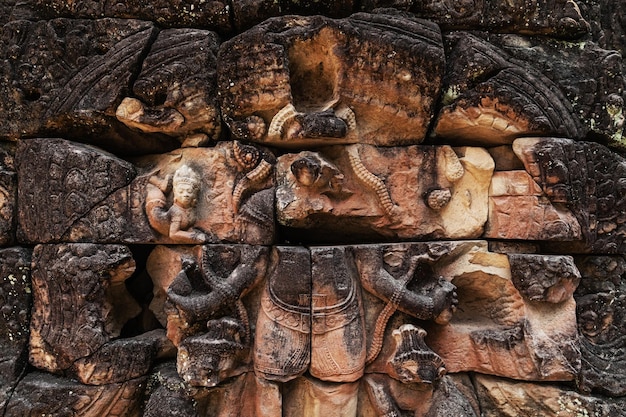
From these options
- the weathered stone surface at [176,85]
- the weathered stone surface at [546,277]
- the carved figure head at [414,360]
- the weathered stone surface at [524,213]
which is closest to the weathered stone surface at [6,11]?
the weathered stone surface at [176,85]

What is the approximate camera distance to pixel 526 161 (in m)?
2.63

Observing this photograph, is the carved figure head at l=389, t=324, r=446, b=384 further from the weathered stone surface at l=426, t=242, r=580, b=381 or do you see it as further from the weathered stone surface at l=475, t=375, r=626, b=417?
the weathered stone surface at l=475, t=375, r=626, b=417

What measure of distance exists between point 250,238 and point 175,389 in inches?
37.2

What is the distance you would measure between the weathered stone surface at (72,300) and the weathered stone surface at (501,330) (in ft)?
6.26

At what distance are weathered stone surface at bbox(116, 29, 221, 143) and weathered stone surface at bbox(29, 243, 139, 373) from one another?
785 millimetres

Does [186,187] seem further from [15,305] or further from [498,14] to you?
[498,14]

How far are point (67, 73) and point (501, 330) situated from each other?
3.01 metres

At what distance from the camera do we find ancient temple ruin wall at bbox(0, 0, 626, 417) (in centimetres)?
254

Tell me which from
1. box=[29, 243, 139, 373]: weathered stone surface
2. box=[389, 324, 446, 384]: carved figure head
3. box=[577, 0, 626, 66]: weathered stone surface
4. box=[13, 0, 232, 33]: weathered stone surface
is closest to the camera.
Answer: box=[389, 324, 446, 384]: carved figure head

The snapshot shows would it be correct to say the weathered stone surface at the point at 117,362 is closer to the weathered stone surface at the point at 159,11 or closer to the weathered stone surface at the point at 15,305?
the weathered stone surface at the point at 15,305

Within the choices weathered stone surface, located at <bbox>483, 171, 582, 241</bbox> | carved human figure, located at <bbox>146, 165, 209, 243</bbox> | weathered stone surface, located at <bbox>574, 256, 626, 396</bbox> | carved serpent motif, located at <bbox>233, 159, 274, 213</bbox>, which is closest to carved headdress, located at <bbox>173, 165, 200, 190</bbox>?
carved human figure, located at <bbox>146, 165, 209, 243</bbox>

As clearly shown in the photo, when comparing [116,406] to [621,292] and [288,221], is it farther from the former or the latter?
[621,292]

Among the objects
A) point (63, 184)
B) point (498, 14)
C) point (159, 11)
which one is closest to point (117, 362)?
point (63, 184)

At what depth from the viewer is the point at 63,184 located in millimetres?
2617
